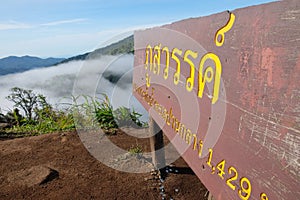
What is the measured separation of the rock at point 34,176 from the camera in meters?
3.28

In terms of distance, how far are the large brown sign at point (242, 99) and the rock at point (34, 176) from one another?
221cm

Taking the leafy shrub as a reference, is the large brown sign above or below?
above

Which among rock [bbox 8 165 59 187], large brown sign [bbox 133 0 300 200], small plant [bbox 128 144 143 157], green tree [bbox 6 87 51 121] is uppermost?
large brown sign [bbox 133 0 300 200]

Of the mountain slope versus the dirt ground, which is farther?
the mountain slope

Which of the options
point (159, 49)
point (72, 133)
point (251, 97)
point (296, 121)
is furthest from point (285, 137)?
point (72, 133)

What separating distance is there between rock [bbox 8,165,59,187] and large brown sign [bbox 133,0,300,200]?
221 centimetres

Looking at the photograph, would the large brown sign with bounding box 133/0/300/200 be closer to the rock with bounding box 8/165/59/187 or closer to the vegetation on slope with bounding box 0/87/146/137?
the rock with bounding box 8/165/59/187

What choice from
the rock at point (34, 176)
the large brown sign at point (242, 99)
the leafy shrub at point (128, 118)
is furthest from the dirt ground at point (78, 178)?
the large brown sign at point (242, 99)

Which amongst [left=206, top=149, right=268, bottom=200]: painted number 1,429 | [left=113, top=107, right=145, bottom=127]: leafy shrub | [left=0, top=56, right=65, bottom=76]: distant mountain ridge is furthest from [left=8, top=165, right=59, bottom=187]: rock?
[left=0, top=56, right=65, bottom=76]: distant mountain ridge

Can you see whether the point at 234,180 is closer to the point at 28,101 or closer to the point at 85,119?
the point at 85,119

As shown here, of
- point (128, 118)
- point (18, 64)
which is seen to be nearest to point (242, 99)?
point (128, 118)

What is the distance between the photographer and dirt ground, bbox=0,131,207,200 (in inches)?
115

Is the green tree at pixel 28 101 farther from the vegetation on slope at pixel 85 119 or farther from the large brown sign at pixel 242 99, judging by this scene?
the large brown sign at pixel 242 99

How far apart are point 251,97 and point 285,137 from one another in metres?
0.19
